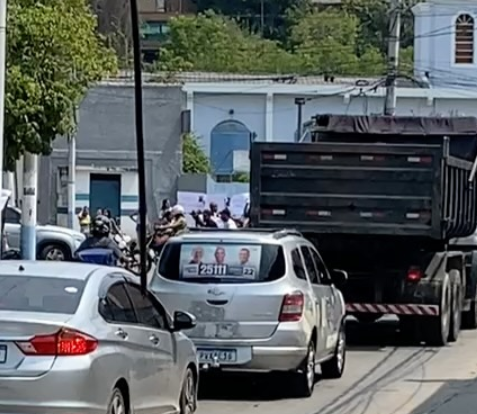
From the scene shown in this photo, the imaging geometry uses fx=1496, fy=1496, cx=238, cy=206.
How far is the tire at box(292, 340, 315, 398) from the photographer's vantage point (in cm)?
1480

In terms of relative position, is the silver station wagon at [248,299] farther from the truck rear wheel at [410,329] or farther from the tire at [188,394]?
the truck rear wheel at [410,329]

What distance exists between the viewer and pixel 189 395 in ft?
42.2

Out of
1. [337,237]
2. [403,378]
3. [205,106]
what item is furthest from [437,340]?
[205,106]

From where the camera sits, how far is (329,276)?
16.7 m

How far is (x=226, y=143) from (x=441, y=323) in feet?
168

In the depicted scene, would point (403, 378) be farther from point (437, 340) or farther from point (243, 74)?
point (243, 74)

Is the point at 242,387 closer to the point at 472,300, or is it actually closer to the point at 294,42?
the point at 472,300

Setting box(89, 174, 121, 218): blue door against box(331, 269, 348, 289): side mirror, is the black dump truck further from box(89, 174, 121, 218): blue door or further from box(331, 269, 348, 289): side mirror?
box(89, 174, 121, 218): blue door

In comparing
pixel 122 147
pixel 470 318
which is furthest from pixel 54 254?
pixel 122 147

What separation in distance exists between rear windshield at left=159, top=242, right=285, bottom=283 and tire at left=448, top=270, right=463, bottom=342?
6.41 metres

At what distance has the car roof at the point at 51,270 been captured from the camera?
1108cm

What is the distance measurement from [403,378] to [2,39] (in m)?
6.30

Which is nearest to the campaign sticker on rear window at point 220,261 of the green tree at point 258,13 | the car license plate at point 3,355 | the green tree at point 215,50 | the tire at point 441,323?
the car license plate at point 3,355

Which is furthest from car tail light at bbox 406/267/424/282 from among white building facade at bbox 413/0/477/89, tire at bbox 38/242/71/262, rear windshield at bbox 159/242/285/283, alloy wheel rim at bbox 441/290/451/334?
white building facade at bbox 413/0/477/89
